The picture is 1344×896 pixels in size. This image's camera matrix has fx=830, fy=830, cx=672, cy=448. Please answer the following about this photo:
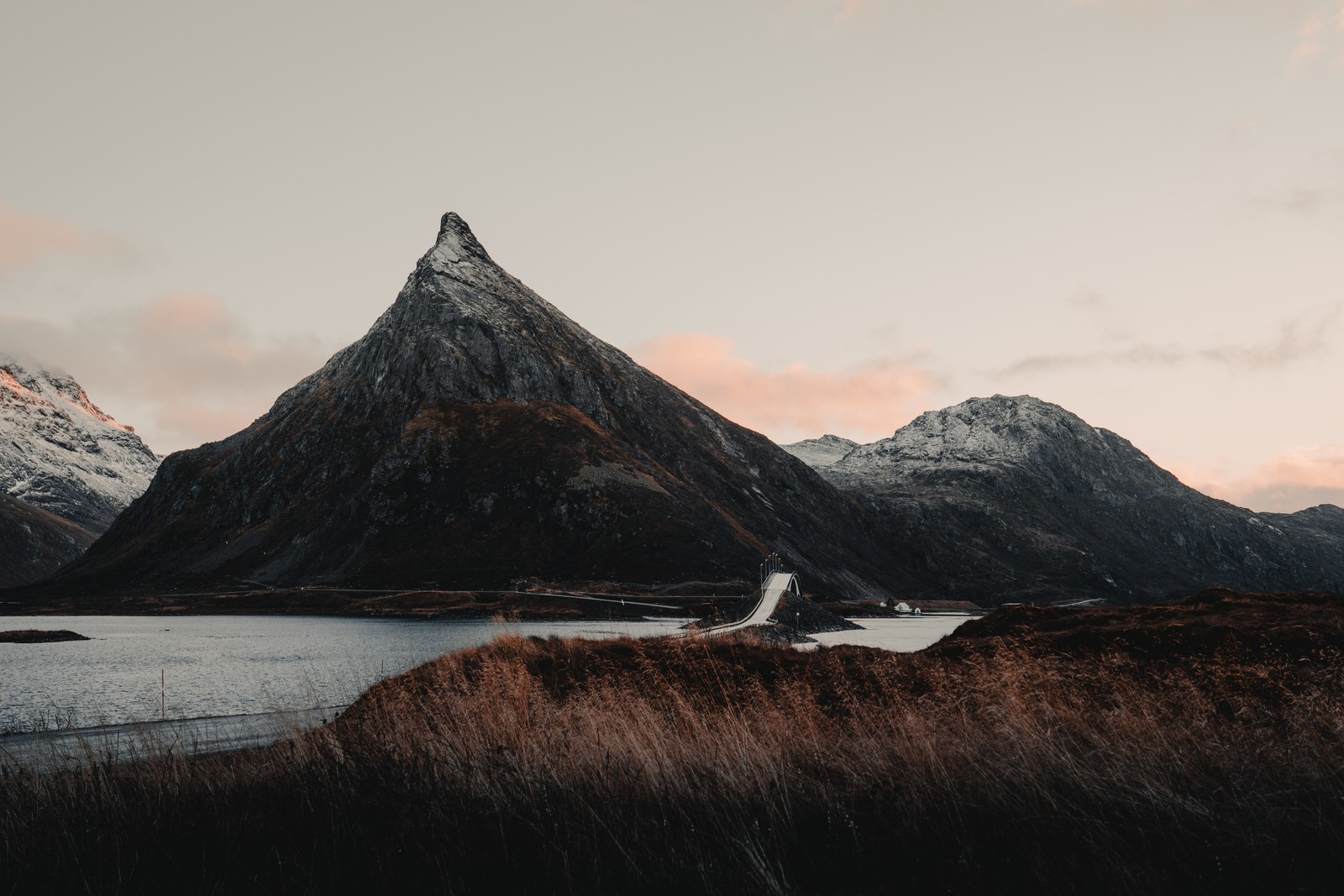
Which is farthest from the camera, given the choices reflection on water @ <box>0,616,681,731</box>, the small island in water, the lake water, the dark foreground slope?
the small island in water

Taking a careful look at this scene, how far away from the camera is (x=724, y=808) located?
792 centimetres

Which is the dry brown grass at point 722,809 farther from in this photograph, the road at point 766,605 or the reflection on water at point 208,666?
the road at point 766,605

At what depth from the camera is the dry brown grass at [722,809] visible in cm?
671

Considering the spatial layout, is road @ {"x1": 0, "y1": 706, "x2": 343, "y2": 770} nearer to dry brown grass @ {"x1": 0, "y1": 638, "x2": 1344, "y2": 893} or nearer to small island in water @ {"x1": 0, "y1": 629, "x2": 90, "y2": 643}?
dry brown grass @ {"x1": 0, "y1": 638, "x2": 1344, "y2": 893}

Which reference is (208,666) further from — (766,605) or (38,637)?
(766,605)

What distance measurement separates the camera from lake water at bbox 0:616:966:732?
43750 mm

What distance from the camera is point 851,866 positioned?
6945 mm

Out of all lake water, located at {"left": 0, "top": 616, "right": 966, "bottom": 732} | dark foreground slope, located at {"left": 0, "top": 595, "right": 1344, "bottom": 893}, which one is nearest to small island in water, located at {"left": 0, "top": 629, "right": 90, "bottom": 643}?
lake water, located at {"left": 0, "top": 616, "right": 966, "bottom": 732}

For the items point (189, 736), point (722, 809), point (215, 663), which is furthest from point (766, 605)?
point (722, 809)

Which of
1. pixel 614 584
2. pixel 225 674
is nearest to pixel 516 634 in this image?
pixel 225 674

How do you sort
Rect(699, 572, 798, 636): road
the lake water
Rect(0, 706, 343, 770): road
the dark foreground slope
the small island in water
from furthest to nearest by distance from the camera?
the small island in water
Rect(699, 572, 798, 636): road
the lake water
Rect(0, 706, 343, 770): road
the dark foreground slope

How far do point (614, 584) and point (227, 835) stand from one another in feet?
636

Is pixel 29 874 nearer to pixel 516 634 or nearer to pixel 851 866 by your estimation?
pixel 851 866

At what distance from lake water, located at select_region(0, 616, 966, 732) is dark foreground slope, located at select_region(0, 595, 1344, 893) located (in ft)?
9.84
